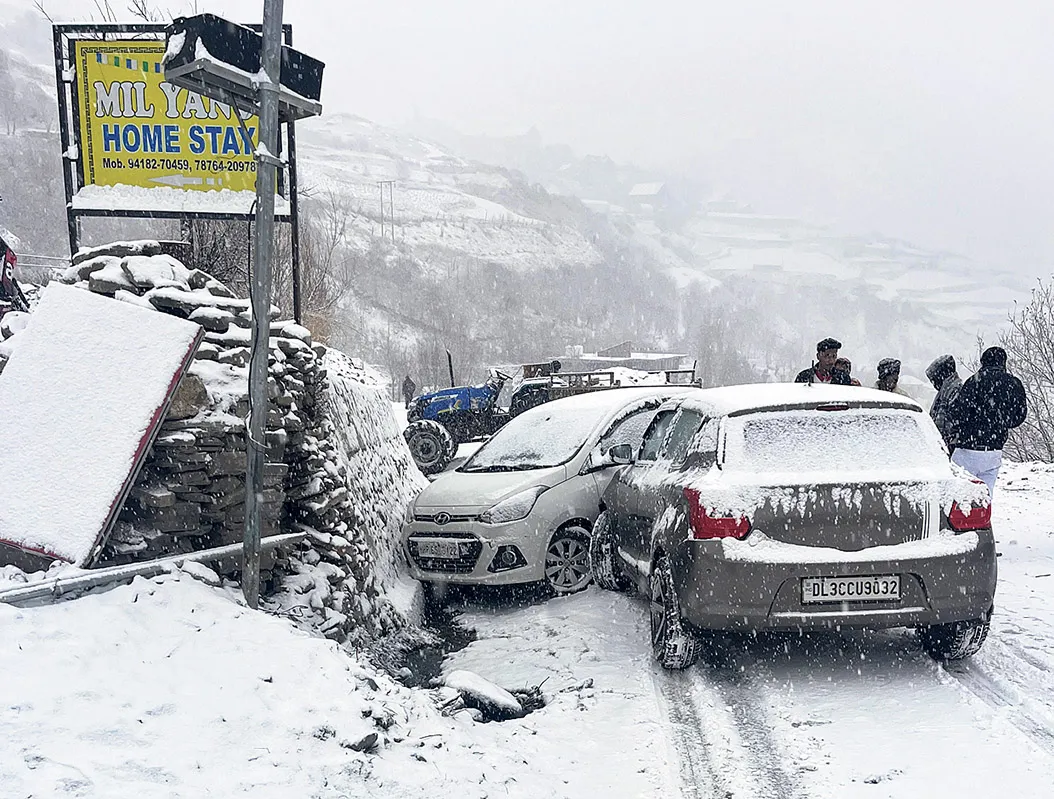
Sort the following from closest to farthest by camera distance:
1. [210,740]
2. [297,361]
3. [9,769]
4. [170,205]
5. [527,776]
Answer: [9,769], [210,740], [527,776], [297,361], [170,205]

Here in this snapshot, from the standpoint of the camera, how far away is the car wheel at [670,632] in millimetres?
4844

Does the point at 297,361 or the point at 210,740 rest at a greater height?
the point at 297,361

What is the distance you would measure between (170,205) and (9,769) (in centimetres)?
603

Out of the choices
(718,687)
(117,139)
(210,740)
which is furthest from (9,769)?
(117,139)

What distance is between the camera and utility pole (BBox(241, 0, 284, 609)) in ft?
13.4

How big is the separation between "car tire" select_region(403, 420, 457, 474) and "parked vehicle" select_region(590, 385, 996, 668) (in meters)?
11.2

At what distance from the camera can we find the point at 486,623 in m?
6.54

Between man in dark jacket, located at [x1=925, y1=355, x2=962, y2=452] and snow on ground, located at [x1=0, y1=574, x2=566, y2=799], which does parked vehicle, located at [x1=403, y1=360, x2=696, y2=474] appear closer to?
man in dark jacket, located at [x1=925, y1=355, x2=962, y2=452]

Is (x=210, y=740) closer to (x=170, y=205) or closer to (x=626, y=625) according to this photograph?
(x=626, y=625)

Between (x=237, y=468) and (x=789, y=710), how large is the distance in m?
3.35

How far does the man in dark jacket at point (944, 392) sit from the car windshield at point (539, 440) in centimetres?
319

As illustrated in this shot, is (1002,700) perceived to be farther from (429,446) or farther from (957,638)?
(429,446)

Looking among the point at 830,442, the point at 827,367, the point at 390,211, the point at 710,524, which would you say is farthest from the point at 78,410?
the point at 390,211

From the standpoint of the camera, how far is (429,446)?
1598cm
